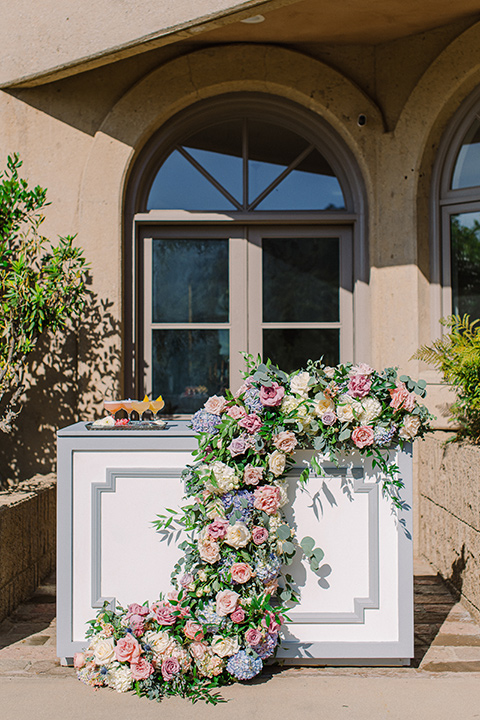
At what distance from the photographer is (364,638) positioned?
3.29 m

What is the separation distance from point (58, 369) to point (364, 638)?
312cm

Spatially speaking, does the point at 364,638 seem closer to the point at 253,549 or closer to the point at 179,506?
the point at 253,549

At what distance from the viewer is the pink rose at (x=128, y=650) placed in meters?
3.08

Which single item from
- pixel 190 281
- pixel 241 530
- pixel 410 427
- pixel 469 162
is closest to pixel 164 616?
pixel 241 530

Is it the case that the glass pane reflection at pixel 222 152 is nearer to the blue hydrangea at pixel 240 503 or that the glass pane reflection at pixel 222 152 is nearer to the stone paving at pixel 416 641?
the blue hydrangea at pixel 240 503

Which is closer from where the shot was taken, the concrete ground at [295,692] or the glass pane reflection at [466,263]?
the concrete ground at [295,692]

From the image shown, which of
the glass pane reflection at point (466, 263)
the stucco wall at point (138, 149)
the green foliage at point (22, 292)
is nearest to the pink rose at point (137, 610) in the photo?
the green foliage at point (22, 292)

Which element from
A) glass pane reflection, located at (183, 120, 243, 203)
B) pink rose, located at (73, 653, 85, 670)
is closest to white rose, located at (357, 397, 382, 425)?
pink rose, located at (73, 653, 85, 670)

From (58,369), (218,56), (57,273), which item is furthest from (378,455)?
(218,56)

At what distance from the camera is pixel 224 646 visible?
307 centimetres

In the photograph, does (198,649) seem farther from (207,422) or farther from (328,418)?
(328,418)

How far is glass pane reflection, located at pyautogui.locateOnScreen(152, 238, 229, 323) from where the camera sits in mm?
5430

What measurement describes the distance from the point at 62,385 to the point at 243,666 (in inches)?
112

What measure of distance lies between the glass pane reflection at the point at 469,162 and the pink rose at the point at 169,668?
13.4 ft
